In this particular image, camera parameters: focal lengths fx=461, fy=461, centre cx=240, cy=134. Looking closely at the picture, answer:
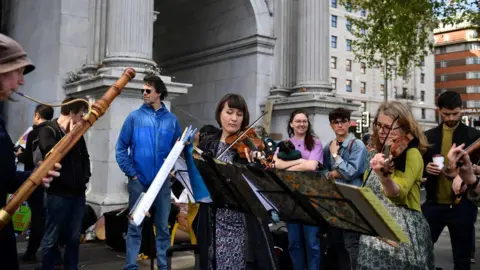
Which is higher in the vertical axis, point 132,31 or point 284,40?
point 284,40

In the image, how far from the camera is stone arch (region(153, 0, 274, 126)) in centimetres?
1255

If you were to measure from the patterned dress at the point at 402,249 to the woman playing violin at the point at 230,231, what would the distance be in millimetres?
659

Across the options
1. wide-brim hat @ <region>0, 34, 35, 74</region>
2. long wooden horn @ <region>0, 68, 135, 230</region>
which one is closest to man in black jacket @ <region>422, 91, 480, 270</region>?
long wooden horn @ <region>0, 68, 135, 230</region>

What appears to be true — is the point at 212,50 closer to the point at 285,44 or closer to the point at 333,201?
the point at 285,44

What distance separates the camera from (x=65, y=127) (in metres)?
5.32

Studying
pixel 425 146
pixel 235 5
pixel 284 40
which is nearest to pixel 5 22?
pixel 235 5

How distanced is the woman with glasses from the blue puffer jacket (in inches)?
63.8

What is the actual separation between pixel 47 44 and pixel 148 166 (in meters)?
5.70

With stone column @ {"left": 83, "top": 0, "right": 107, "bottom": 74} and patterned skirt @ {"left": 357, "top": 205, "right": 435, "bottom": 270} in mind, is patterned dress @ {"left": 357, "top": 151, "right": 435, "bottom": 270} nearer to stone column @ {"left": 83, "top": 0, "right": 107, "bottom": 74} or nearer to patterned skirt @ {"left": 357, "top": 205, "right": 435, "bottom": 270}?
patterned skirt @ {"left": 357, "top": 205, "right": 435, "bottom": 270}

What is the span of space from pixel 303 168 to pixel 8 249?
10.8 ft

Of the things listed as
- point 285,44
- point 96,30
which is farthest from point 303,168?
point 285,44

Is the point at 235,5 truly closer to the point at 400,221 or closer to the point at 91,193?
the point at 91,193

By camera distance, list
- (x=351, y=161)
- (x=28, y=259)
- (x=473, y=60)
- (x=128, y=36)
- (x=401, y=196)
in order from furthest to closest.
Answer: (x=473, y=60) → (x=128, y=36) → (x=28, y=259) → (x=351, y=161) → (x=401, y=196)

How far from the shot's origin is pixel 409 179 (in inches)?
127
